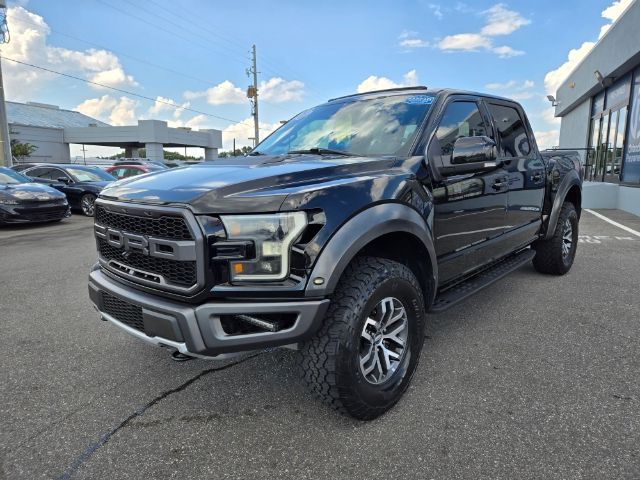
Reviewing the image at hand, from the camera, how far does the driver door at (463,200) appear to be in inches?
118

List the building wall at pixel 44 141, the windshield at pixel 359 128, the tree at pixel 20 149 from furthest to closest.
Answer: the building wall at pixel 44 141 → the tree at pixel 20 149 → the windshield at pixel 359 128

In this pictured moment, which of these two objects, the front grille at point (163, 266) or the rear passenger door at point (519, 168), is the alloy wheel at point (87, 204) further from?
the rear passenger door at point (519, 168)

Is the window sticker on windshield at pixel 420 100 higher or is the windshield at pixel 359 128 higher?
the window sticker on windshield at pixel 420 100

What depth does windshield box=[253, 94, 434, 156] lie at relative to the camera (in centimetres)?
306

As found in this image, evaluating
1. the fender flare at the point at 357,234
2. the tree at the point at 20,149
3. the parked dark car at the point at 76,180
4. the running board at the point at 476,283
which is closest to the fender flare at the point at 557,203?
the running board at the point at 476,283

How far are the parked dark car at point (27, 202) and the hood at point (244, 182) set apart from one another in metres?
8.52

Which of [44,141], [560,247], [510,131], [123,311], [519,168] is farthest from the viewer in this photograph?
[44,141]

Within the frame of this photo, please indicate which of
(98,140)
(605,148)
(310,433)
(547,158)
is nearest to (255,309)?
(310,433)

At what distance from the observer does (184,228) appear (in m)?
2.11

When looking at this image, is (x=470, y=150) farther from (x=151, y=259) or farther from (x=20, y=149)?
(x=20, y=149)

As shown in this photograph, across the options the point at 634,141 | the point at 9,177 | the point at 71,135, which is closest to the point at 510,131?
the point at 9,177

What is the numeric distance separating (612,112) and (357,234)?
19.1m

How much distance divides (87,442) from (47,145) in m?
53.7

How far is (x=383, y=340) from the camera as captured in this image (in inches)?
100
